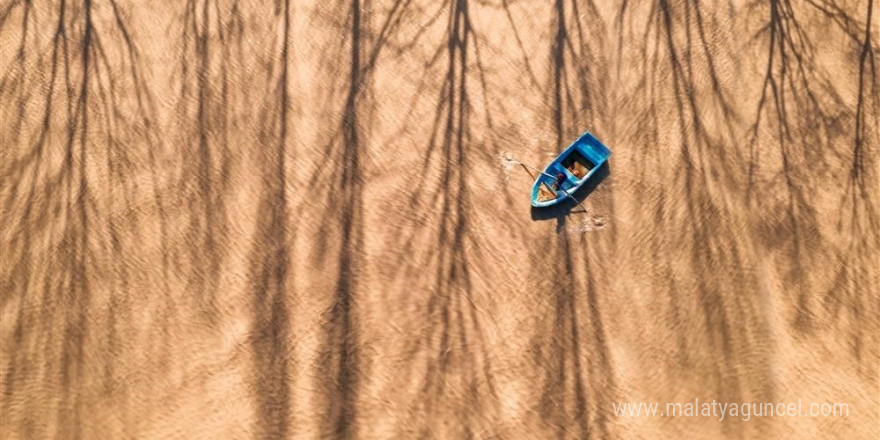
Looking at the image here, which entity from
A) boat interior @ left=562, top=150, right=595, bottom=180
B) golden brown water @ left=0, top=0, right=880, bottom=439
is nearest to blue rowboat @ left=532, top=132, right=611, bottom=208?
boat interior @ left=562, top=150, right=595, bottom=180

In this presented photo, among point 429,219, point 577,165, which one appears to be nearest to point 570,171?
point 577,165

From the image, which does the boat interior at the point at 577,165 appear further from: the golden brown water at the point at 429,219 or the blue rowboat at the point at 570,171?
the golden brown water at the point at 429,219

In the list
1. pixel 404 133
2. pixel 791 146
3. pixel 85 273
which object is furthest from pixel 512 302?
pixel 85 273

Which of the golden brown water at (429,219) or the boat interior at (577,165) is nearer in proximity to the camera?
the golden brown water at (429,219)

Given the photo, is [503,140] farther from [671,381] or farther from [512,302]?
[671,381]

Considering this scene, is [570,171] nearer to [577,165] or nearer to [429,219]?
[577,165]

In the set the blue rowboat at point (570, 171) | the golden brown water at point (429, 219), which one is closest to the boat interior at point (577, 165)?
the blue rowboat at point (570, 171)
